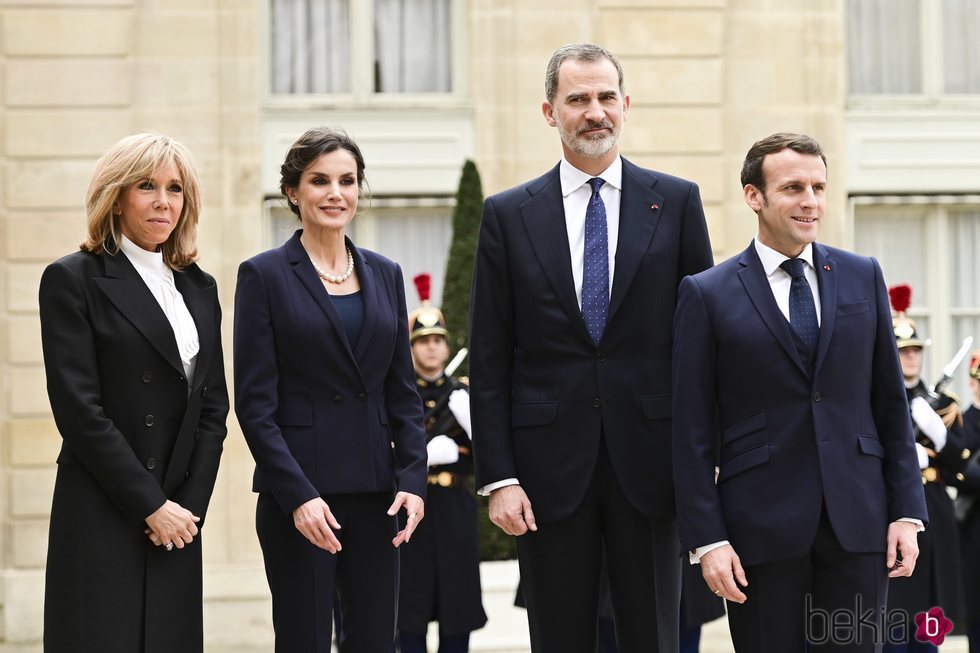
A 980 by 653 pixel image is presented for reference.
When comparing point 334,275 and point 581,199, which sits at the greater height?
point 581,199

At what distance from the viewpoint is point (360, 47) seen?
11.2m

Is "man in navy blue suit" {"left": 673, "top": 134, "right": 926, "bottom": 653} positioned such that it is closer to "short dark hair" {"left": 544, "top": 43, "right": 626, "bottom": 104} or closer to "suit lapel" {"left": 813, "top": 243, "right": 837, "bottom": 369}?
"suit lapel" {"left": 813, "top": 243, "right": 837, "bottom": 369}

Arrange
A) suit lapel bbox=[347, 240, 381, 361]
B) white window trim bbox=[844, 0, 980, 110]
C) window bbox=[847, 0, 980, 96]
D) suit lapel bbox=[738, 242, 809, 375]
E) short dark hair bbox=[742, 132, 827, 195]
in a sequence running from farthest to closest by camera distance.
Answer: window bbox=[847, 0, 980, 96]
white window trim bbox=[844, 0, 980, 110]
suit lapel bbox=[347, 240, 381, 361]
short dark hair bbox=[742, 132, 827, 195]
suit lapel bbox=[738, 242, 809, 375]

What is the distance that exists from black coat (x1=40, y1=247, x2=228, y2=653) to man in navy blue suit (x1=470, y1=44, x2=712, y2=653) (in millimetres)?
887

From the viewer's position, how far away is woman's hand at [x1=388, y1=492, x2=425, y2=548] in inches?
170

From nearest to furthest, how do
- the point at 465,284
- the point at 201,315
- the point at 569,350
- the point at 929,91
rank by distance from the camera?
the point at 569,350
the point at 201,315
the point at 465,284
the point at 929,91

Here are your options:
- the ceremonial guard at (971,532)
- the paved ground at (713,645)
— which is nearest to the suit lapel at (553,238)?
the ceremonial guard at (971,532)

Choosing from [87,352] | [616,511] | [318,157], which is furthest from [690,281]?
[87,352]

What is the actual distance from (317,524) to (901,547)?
1678 millimetres

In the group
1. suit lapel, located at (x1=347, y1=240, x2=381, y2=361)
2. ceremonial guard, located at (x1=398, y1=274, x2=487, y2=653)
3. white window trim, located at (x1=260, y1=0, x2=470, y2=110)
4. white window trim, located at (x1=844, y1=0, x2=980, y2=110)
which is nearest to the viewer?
suit lapel, located at (x1=347, y1=240, x2=381, y2=361)

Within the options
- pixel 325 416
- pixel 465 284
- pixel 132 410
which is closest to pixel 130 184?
pixel 132 410

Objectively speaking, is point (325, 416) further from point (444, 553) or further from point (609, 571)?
point (444, 553)

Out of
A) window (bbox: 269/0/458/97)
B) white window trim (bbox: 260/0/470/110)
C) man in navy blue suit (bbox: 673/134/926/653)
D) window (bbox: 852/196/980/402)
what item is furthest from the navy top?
window (bbox: 852/196/980/402)

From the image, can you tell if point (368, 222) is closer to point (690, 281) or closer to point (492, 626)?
point (492, 626)
